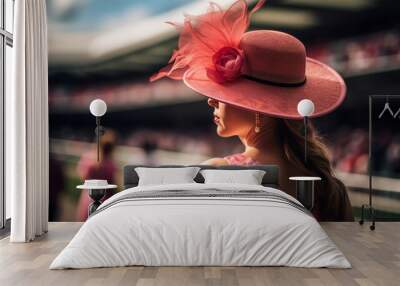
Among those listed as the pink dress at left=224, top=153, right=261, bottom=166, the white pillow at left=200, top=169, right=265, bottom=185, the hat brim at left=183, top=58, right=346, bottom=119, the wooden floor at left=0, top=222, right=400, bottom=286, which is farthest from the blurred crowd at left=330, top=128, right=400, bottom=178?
the wooden floor at left=0, top=222, right=400, bottom=286

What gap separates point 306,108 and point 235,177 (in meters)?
1.17

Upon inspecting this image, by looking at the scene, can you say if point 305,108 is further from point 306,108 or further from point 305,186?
point 305,186

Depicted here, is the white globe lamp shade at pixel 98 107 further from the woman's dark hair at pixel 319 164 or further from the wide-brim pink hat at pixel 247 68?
the woman's dark hair at pixel 319 164

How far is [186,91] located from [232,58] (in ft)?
2.37

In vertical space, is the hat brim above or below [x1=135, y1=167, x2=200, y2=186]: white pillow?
above

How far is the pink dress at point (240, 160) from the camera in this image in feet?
24.0

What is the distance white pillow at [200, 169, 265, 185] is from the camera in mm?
6633

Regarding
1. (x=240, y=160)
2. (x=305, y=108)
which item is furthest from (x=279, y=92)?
(x=240, y=160)

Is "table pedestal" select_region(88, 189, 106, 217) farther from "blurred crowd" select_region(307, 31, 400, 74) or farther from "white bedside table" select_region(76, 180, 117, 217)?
"blurred crowd" select_region(307, 31, 400, 74)

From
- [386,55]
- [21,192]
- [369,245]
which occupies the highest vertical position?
[386,55]

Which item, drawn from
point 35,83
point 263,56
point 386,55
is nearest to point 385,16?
point 386,55

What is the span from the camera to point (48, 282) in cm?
407

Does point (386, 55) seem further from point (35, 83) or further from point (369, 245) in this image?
point (35, 83)

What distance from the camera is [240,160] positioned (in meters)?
7.32
